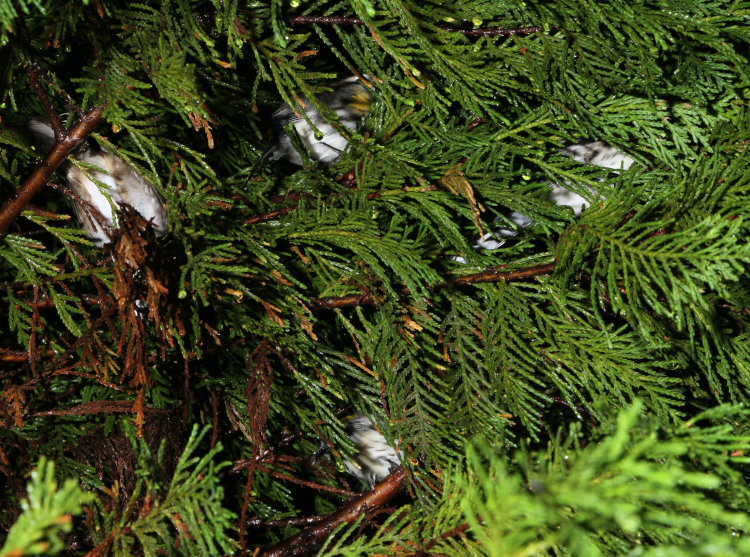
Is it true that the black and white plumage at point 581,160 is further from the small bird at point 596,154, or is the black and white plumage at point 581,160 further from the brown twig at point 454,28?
the brown twig at point 454,28

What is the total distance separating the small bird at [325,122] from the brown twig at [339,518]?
679 millimetres

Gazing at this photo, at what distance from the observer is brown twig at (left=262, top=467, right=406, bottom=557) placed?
1005 mm

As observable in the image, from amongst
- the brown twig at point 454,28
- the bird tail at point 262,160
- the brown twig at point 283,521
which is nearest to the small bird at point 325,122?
the bird tail at point 262,160

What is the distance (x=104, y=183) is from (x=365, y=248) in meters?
0.46

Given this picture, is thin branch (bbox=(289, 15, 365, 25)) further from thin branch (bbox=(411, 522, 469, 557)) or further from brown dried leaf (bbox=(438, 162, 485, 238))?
thin branch (bbox=(411, 522, 469, 557))

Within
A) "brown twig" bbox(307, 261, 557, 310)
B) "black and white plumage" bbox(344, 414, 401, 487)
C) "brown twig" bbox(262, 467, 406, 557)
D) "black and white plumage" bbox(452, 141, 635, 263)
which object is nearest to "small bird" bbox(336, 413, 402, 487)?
"black and white plumage" bbox(344, 414, 401, 487)

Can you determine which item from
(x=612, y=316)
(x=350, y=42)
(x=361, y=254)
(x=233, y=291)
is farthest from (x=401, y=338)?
(x=350, y=42)

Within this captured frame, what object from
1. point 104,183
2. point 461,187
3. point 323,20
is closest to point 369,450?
point 461,187

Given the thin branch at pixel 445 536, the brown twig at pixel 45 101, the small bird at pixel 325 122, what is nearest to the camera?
the thin branch at pixel 445 536

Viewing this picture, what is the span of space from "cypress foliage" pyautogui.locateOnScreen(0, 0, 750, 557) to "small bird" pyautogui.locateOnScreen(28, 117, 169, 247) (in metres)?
0.03

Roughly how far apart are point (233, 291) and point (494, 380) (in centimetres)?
48

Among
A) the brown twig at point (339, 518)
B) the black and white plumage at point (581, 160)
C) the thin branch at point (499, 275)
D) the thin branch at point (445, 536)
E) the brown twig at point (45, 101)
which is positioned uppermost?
the brown twig at point (45, 101)

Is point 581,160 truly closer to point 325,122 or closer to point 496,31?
point 496,31

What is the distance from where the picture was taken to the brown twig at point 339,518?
1.00 metres
